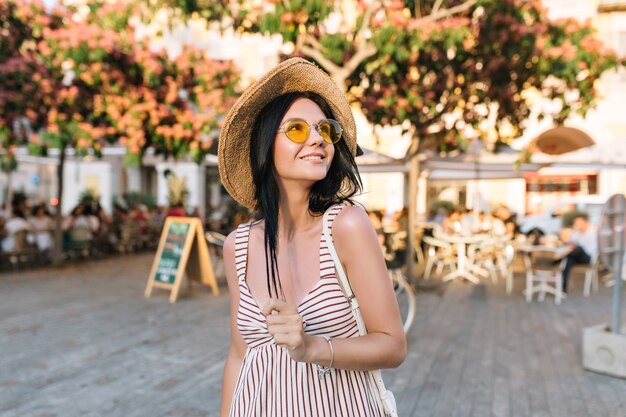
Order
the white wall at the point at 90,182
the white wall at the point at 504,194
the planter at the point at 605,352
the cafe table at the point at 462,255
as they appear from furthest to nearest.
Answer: the white wall at the point at 90,182
the white wall at the point at 504,194
the cafe table at the point at 462,255
the planter at the point at 605,352

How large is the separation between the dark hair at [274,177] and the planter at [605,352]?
4.20m

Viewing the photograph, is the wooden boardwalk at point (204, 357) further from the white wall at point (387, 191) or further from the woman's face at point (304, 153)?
the white wall at point (387, 191)

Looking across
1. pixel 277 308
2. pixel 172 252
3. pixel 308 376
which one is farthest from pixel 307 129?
pixel 172 252

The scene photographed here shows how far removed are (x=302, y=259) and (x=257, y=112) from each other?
43cm

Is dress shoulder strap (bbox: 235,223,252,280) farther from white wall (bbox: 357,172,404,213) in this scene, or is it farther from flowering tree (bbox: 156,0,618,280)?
white wall (bbox: 357,172,404,213)

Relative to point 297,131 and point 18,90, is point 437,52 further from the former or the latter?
point 297,131

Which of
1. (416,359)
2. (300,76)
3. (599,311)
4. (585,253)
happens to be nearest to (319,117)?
(300,76)

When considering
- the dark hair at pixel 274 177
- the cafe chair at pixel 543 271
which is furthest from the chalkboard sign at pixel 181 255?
the dark hair at pixel 274 177

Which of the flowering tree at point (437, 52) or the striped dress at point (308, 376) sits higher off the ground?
the flowering tree at point (437, 52)

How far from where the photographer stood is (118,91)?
8914mm

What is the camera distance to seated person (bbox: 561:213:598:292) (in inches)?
365

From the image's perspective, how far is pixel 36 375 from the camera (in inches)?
183

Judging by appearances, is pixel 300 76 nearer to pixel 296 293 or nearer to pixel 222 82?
pixel 296 293

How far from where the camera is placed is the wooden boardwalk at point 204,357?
4.06 metres
